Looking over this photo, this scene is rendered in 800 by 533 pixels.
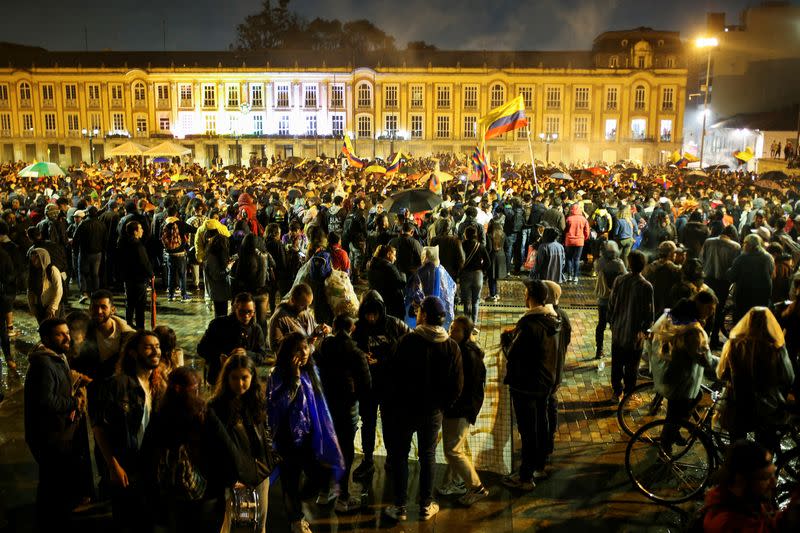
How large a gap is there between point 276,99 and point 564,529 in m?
62.1

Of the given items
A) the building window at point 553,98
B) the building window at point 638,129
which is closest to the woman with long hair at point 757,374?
the building window at point 553,98

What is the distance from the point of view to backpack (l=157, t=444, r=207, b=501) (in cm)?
374

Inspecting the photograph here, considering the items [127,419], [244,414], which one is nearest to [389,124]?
[127,419]

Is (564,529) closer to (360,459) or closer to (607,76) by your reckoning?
(360,459)

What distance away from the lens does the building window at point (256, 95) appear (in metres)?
63.2

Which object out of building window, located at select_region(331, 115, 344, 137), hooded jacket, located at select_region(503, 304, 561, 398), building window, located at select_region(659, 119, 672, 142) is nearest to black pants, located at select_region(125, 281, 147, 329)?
hooded jacket, located at select_region(503, 304, 561, 398)

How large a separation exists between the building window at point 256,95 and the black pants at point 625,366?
60211 mm

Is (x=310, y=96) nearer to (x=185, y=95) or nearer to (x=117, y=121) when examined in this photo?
(x=185, y=95)

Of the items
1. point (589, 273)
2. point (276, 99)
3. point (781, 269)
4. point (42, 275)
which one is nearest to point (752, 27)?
point (276, 99)

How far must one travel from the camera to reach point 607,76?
61.3 m

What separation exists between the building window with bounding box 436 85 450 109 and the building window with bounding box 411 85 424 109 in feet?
4.69

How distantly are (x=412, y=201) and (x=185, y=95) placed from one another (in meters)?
57.6

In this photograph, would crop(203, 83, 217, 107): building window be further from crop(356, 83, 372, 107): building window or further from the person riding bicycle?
the person riding bicycle

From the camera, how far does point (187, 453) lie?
3.75 metres
